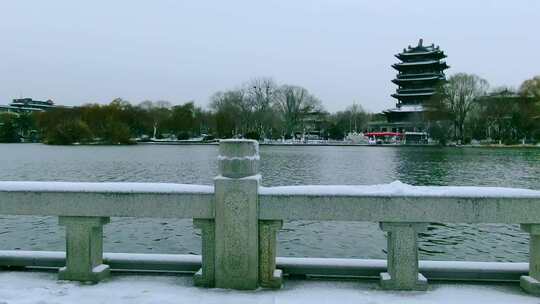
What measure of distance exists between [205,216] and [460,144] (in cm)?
9353

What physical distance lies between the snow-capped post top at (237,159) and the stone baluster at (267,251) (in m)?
0.55

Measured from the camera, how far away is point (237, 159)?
4871 millimetres

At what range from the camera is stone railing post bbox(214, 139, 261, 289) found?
4.84 metres

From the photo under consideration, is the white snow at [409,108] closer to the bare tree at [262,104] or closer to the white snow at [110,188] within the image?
the bare tree at [262,104]

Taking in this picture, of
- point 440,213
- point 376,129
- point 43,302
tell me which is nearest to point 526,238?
point 440,213

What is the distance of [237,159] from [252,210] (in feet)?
1.78

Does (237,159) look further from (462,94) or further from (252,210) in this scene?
(462,94)

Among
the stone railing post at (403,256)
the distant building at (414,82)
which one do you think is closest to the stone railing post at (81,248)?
the stone railing post at (403,256)

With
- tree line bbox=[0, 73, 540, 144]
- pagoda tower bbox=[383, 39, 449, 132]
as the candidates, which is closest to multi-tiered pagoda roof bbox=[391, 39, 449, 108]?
pagoda tower bbox=[383, 39, 449, 132]

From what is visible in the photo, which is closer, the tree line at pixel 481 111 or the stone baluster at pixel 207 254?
the stone baluster at pixel 207 254

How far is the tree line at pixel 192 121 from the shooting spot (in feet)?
362

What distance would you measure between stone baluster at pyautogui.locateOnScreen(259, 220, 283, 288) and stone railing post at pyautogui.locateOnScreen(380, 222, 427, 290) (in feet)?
3.66

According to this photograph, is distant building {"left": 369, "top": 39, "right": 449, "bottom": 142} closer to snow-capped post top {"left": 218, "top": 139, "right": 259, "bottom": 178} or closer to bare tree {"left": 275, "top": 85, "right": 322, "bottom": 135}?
bare tree {"left": 275, "top": 85, "right": 322, "bottom": 135}

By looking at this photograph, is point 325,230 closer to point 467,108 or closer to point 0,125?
point 467,108
